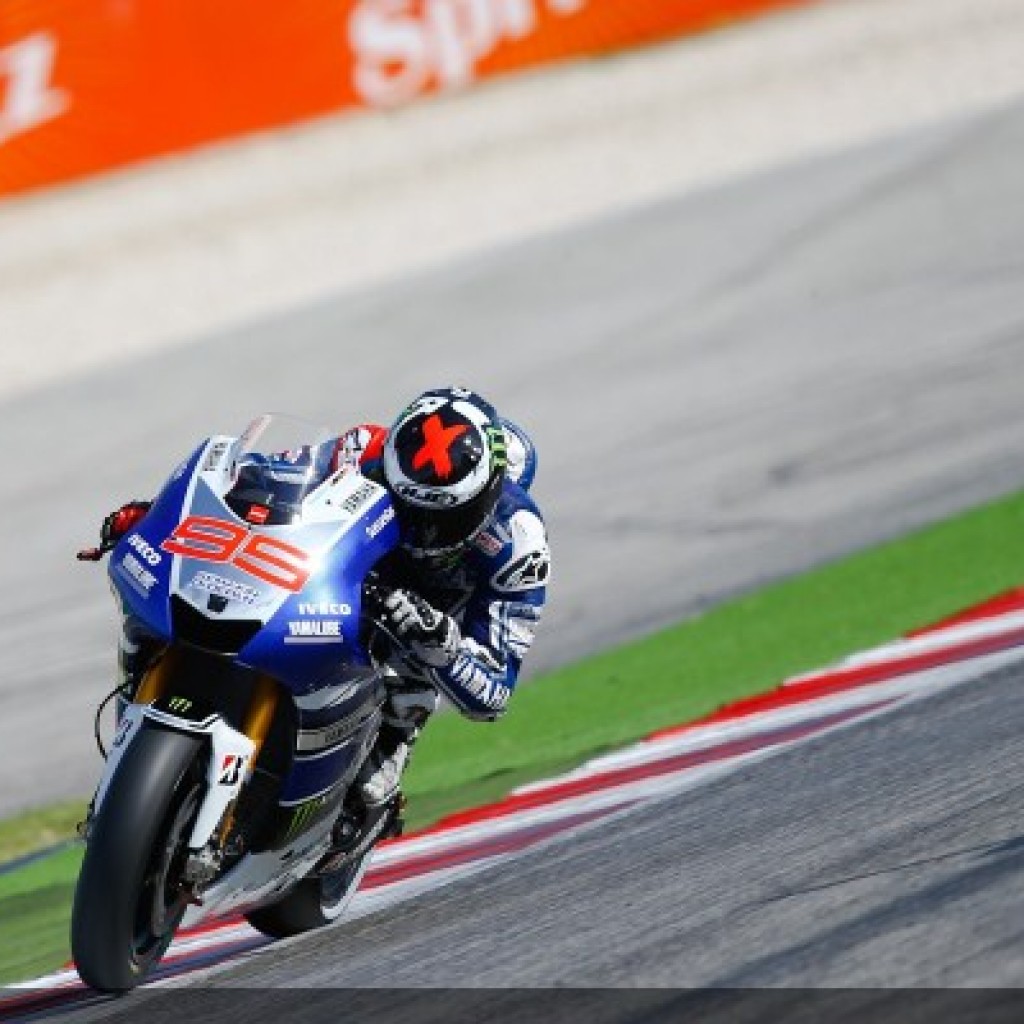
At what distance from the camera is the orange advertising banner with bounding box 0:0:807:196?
608 inches

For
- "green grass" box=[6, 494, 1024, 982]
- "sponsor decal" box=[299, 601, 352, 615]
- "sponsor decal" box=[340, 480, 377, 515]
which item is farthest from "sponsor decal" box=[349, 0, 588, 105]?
"sponsor decal" box=[299, 601, 352, 615]

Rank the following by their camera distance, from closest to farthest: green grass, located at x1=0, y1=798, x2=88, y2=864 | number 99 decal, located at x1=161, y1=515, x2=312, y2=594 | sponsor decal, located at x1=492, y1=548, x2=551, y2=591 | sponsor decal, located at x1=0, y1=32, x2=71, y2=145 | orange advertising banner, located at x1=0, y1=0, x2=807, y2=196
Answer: number 99 decal, located at x1=161, y1=515, x2=312, y2=594, sponsor decal, located at x1=492, y1=548, x2=551, y2=591, green grass, located at x1=0, y1=798, x2=88, y2=864, sponsor decal, located at x1=0, y1=32, x2=71, y2=145, orange advertising banner, located at x1=0, y1=0, x2=807, y2=196

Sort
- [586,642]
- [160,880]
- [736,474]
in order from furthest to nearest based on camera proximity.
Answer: [736,474] → [586,642] → [160,880]

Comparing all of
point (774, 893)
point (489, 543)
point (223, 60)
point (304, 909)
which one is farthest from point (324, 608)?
point (223, 60)

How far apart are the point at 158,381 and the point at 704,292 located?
3441mm

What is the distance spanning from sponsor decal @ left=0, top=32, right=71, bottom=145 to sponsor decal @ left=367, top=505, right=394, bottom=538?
33.3 ft

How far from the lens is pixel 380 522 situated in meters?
5.86

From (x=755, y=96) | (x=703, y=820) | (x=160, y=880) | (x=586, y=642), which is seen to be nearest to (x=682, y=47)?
(x=755, y=96)

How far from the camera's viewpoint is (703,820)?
658cm

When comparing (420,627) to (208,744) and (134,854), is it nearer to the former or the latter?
(208,744)

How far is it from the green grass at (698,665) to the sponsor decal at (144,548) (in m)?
2.32

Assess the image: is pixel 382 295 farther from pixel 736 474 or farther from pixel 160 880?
pixel 160 880

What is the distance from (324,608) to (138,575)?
1.53ft

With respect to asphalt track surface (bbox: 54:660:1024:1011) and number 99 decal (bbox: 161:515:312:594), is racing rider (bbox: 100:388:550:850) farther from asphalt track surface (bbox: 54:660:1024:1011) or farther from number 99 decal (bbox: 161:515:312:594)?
asphalt track surface (bbox: 54:660:1024:1011)
